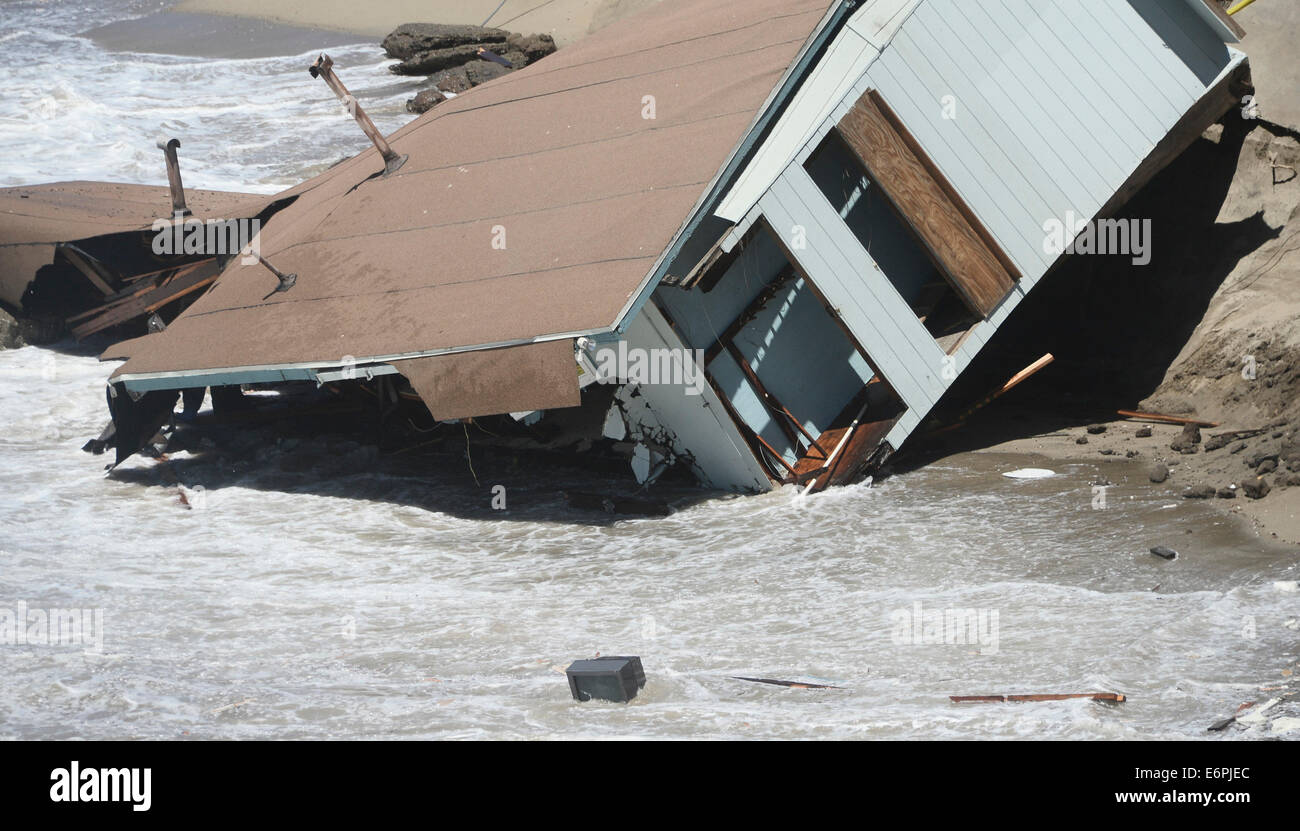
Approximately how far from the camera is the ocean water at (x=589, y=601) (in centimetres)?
596

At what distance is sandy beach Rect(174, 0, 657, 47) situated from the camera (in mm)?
23047

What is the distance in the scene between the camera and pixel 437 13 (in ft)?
85.9

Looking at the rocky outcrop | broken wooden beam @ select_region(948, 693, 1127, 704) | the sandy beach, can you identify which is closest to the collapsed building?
broken wooden beam @ select_region(948, 693, 1127, 704)

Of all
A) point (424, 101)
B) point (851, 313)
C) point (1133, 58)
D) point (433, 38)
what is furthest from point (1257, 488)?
point (433, 38)

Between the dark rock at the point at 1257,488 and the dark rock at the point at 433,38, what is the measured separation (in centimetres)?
1704

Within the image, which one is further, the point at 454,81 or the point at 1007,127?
the point at 454,81

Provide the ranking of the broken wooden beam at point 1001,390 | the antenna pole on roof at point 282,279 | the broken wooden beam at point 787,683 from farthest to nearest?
the antenna pole on roof at point 282,279, the broken wooden beam at point 1001,390, the broken wooden beam at point 787,683

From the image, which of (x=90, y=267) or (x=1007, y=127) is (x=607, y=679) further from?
(x=90, y=267)

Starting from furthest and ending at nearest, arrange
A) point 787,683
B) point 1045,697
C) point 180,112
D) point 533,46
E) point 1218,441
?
point 533,46, point 180,112, point 1218,441, point 787,683, point 1045,697

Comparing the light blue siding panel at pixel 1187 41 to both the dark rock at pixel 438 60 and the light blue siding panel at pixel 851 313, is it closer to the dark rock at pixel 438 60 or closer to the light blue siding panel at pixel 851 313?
the light blue siding panel at pixel 851 313

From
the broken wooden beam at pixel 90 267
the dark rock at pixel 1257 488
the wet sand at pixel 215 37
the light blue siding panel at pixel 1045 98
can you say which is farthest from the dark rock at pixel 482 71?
the dark rock at pixel 1257 488

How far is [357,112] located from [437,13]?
17299 millimetres

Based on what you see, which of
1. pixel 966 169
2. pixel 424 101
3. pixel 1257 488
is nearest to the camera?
pixel 1257 488
